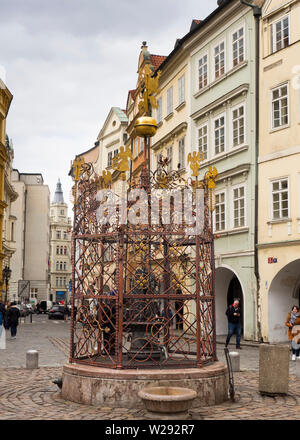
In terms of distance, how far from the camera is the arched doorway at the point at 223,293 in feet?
86.5

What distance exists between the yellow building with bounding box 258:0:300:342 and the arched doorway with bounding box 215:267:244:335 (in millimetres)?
4126

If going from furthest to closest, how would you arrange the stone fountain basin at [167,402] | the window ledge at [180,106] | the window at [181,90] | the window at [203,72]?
1. the window at [181,90]
2. the window ledge at [180,106]
3. the window at [203,72]
4. the stone fountain basin at [167,402]

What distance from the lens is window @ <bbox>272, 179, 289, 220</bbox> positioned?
21391 millimetres

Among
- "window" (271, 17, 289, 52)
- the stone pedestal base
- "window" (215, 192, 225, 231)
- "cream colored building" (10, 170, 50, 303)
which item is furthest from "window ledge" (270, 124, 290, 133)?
"cream colored building" (10, 170, 50, 303)

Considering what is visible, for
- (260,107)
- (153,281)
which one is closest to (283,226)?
(260,107)

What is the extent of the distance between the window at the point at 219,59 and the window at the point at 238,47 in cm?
90

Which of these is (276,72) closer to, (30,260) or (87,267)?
(87,267)

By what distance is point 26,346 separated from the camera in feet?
67.8

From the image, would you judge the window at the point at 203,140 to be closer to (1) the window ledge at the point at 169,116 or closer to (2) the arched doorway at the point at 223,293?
(1) the window ledge at the point at 169,116

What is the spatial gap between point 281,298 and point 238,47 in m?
10.2

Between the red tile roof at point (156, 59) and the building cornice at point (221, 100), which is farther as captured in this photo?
the red tile roof at point (156, 59)

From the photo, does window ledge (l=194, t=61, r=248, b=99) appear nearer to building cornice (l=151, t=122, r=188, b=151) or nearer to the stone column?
building cornice (l=151, t=122, r=188, b=151)

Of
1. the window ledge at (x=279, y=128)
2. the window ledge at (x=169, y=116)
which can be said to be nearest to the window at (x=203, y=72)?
the window ledge at (x=169, y=116)

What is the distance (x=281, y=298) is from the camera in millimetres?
22094
